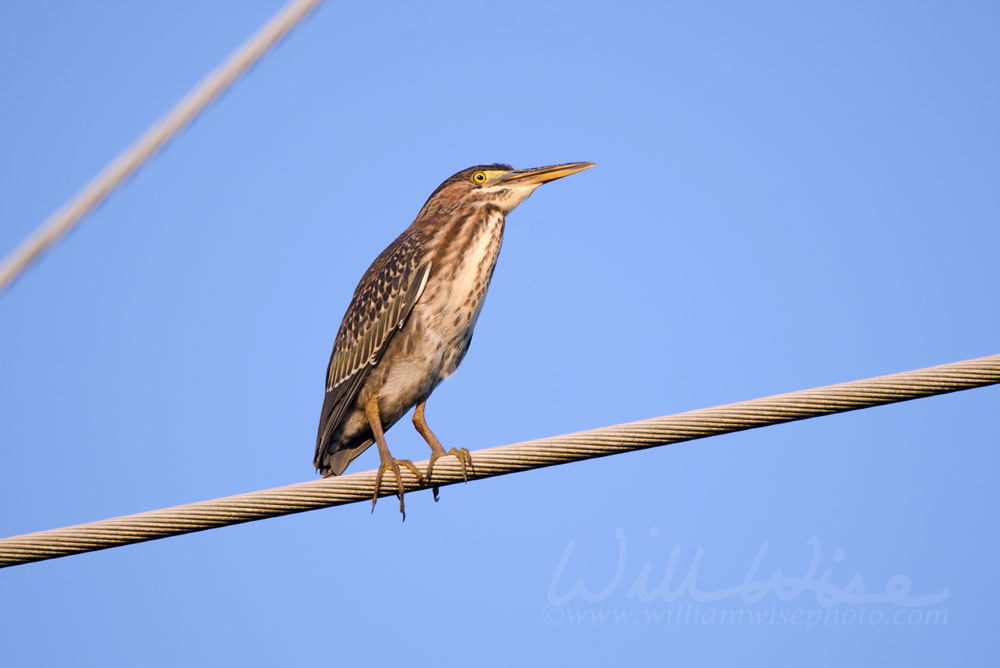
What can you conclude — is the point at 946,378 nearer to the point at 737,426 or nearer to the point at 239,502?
the point at 737,426

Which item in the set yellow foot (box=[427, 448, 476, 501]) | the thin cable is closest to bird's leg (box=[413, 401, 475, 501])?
yellow foot (box=[427, 448, 476, 501])

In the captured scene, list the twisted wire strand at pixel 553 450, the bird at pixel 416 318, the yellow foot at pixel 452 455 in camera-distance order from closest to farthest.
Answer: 1. the twisted wire strand at pixel 553 450
2. the yellow foot at pixel 452 455
3. the bird at pixel 416 318

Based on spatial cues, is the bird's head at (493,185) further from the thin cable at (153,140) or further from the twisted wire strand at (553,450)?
the thin cable at (153,140)

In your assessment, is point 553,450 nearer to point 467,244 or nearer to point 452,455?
point 452,455

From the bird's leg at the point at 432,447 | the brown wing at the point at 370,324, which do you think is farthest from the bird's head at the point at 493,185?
the bird's leg at the point at 432,447

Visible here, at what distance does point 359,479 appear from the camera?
420 cm

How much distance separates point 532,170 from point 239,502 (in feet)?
11.7

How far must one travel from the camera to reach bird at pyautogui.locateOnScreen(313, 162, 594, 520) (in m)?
6.26

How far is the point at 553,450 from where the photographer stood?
3.87 metres

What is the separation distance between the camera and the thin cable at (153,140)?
7.49 ft

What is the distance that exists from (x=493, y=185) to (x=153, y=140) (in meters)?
4.44

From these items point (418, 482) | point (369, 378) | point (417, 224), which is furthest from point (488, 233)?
point (418, 482)

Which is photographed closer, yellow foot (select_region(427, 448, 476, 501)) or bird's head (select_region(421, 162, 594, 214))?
yellow foot (select_region(427, 448, 476, 501))

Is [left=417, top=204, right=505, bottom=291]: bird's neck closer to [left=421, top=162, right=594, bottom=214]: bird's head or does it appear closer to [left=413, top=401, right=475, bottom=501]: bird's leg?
[left=421, top=162, right=594, bottom=214]: bird's head
